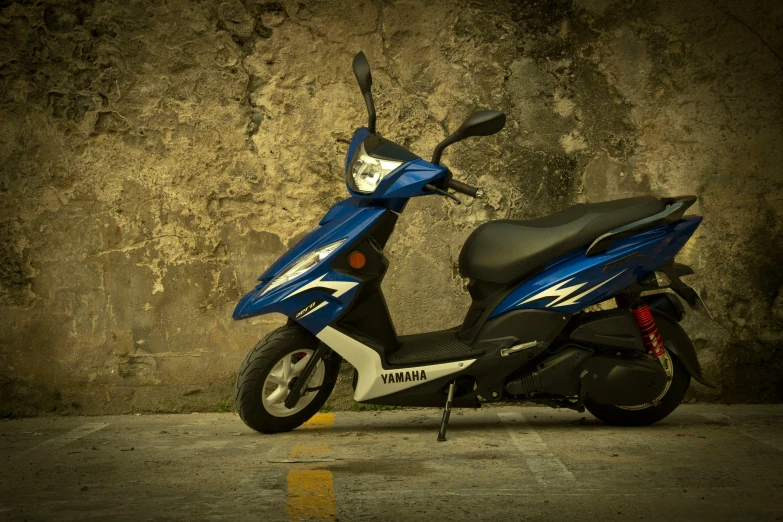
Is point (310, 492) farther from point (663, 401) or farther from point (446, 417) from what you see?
point (663, 401)

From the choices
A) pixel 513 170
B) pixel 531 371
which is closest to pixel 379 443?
pixel 531 371

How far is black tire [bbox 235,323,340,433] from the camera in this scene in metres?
3.94

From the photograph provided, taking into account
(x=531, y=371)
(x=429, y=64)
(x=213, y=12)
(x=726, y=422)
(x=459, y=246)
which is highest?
(x=213, y=12)

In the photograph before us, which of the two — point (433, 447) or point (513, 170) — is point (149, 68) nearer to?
point (513, 170)

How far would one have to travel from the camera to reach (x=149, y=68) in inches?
189

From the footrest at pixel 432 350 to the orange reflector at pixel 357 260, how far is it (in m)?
0.41

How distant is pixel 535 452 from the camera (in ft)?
11.9

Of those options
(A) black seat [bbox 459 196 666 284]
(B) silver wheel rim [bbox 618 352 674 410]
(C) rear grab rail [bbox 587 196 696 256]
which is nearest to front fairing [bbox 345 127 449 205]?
(A) black seat [bbox 459 196 666 284]

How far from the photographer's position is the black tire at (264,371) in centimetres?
394

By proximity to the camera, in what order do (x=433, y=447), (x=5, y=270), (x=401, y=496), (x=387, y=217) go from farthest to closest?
(x=5, y=270)
(x=387, y=217)
(x=433, y=447)
(x=401, y=496)

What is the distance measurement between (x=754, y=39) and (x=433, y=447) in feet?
8.93

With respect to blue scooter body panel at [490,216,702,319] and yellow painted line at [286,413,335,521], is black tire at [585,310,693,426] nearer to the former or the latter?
blue scooter body panel at [490,216,702,319]

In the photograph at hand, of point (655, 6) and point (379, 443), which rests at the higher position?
point (655, 6)

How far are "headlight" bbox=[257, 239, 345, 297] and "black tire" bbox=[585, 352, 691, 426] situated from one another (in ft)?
4.19
